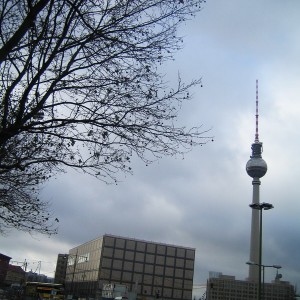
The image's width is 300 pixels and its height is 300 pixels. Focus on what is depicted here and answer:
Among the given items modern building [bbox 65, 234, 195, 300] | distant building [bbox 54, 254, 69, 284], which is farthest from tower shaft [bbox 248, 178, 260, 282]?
distant building [bbox 54, 254, 69, 284]

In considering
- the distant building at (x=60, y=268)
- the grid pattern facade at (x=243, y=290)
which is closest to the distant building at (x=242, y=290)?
the grid pattern facade at (x=243, y=290)

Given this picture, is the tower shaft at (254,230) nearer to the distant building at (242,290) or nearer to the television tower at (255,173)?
the television tower at (255,173)

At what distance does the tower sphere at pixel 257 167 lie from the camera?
14375cm

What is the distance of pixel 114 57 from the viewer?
1030 cm

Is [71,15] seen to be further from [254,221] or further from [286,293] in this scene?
[254,221]

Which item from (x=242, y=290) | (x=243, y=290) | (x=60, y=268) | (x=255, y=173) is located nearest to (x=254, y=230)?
(x=255, y=173)

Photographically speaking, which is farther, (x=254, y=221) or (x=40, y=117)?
(x=254, y=221)

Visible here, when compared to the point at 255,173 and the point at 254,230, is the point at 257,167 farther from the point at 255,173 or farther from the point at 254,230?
the point at 254,230

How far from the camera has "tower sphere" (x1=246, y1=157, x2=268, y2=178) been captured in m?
144

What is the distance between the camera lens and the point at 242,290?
87.1 meters

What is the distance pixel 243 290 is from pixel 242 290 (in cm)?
21

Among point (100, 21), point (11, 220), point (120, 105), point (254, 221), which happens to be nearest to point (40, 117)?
point (120, 105)

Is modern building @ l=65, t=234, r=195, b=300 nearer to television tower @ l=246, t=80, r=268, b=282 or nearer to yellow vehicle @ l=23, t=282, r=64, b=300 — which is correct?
television tower @ l=246, t=80, r=268, b=282

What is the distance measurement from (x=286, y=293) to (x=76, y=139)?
233ft
